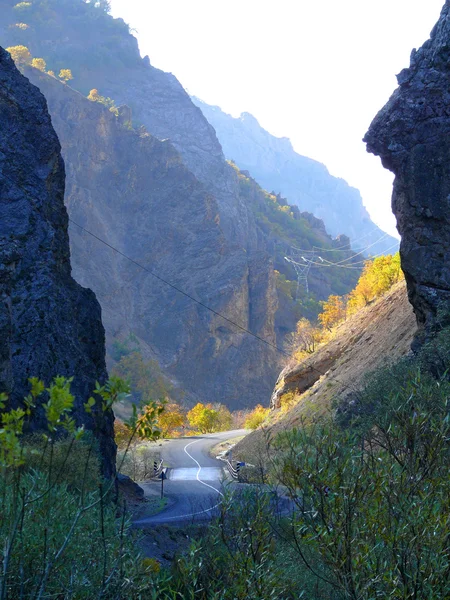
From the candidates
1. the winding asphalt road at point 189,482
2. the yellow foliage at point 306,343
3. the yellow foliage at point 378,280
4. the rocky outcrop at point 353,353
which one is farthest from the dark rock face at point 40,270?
the yellow foliage at point 306,343

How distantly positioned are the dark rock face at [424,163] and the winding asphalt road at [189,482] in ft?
31.8

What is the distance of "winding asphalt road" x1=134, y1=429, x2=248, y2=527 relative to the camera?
19.9 m

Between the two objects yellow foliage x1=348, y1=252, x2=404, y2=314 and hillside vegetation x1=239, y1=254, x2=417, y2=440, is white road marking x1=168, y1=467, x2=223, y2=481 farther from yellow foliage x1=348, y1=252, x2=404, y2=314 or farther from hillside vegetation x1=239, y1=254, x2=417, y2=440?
yellow foliage x1=348, y1=252, x2=404, y2=314

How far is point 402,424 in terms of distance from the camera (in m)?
8.70

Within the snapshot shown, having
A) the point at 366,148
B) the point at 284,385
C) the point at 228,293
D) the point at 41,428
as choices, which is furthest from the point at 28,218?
the point at 228,293

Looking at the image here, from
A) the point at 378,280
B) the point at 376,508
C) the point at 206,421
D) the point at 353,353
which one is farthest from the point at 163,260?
the point at 376,508

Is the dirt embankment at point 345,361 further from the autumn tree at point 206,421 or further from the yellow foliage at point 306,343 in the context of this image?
the autumn tree at point 206,421

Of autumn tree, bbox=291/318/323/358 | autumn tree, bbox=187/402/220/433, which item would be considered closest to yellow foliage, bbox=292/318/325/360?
autumn tree, bbox=291/318/323/358

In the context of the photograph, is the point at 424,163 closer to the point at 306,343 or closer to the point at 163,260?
the point at 306,343

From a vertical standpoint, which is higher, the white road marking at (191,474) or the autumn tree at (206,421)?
the white road marking at (191,474)

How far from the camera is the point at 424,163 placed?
973 inches

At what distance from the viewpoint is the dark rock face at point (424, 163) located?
24.2 meters

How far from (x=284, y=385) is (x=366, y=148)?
84.2 ft

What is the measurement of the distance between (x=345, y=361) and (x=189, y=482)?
12.4m
